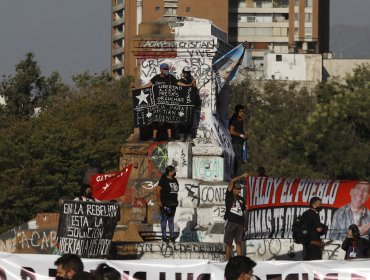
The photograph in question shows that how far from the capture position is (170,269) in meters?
21.3

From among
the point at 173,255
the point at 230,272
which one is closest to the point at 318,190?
the point at 173,255

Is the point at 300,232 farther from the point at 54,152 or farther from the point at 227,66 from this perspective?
the point at 54,152

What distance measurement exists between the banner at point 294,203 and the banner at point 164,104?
152 inches

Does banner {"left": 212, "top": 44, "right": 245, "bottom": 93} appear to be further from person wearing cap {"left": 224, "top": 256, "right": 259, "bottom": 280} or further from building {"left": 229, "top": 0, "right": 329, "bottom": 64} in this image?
building {"left": 229, "top": 0, "right": 329, "bottom": 64}

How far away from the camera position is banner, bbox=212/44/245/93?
1352 inches

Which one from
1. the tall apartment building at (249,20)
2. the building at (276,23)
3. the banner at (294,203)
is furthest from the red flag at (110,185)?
the building at (276,23)

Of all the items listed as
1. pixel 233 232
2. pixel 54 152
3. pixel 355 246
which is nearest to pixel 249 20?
pixel 54 152

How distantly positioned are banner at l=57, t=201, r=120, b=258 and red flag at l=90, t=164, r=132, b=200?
4.44 metres

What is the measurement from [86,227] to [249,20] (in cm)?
15826

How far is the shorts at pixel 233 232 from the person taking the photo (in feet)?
89.4

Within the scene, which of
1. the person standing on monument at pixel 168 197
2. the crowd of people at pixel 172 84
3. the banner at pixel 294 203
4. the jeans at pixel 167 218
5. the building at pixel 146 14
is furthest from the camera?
the building at pixel 146 14

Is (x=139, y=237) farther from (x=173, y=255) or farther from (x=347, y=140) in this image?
(x=347, y=140)

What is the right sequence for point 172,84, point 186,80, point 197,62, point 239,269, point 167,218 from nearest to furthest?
1. point 239,269
2. point 167,218
3. point 172,84
4. point 186,80
5. point 197,62

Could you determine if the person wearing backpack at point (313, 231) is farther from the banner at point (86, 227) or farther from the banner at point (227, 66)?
the banner at point (227, 66)
